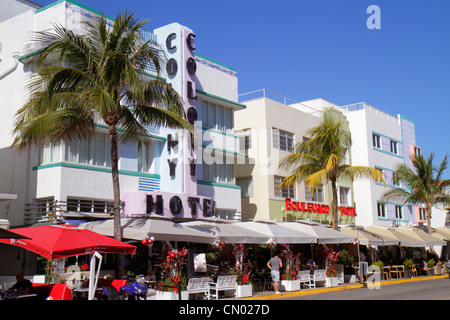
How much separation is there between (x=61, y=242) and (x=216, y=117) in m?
16.9

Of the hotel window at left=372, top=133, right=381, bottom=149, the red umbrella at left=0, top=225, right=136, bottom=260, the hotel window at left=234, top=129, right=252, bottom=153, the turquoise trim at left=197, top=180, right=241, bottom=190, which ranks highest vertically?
the hotel window at left=372, top=133, right=381, bottom=149

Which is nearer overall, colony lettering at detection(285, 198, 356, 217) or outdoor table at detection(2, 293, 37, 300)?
outdoor table at detection(2, 293, 37, 300)

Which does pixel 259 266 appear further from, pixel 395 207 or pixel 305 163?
pixel 395 207

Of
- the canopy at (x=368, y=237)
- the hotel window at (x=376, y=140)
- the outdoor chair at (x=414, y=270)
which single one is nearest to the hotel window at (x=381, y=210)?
the hotel window at (x=376, y=140)

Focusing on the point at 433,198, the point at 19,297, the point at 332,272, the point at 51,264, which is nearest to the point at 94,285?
the point at 19,297

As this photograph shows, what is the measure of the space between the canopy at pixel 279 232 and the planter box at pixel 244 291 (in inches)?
91.9

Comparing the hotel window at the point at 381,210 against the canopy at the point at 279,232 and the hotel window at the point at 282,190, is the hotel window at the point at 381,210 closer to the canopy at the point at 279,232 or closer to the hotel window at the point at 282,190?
the hotel window at the point at 282,190

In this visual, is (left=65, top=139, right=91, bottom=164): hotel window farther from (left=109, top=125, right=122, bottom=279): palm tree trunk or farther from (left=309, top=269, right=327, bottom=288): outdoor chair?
(left=309, top=269, right=327, bottom=288): outdoor chair

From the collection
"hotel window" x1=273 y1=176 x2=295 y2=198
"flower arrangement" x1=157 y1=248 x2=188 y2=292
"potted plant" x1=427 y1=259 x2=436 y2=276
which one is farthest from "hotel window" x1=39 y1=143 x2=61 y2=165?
"potted plant" x1=427 y1=259 x2=436 y2=276

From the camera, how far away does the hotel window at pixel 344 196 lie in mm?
39812

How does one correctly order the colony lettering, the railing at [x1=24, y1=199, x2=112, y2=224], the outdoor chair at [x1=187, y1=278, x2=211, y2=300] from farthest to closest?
1. the colony lettering
2. the railing at [x1=24, y1=199, x2=112, y2=224]
3. the outdoor chair at [x1=187, y1=278, x2=211, y2=300]

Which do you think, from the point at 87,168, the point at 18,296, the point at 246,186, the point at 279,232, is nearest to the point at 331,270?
the point at 279,232

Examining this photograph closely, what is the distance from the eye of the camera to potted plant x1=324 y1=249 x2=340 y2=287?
2466 cm

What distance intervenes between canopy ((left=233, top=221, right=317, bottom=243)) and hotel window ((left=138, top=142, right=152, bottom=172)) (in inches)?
210
